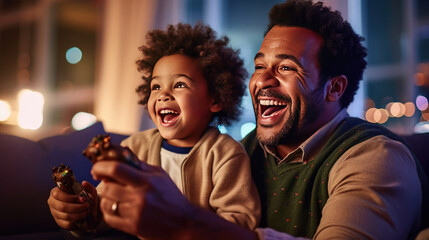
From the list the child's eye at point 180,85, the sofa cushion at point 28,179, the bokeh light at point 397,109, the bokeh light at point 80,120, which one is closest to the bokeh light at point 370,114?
the bokeh light at point 397,109

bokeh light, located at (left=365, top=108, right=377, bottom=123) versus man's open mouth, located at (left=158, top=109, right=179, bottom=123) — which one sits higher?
man's open mouth, located at (left=158, top=109, right=179, bottom=123)

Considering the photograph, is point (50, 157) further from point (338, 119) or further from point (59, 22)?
point (59, 22)

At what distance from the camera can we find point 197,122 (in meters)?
1.45

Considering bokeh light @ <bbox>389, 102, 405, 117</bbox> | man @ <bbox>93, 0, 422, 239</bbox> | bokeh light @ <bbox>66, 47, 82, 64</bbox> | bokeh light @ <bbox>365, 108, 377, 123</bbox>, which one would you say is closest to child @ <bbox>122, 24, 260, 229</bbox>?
man @ <bbox>93, 0, 422, 239</bbox>

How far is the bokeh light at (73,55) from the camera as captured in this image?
605 cm

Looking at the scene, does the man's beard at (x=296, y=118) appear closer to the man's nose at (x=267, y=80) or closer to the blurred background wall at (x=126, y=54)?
the man's nose at (x=267, y=80)

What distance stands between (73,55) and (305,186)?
5648 millimetres

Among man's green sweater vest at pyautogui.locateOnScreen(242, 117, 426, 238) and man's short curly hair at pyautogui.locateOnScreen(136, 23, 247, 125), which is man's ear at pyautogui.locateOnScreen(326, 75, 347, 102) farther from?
man's short curly hair at pyautogui.locateOnScreen(136, 23, 247, 125)

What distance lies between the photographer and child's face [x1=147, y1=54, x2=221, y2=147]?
1398 millimetres

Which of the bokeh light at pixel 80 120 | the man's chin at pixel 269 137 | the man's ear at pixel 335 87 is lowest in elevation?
the bokeh light at pixel 80 120

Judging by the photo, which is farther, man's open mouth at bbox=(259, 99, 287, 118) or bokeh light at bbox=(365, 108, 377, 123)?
bokeh light at bbox=(365, 108, 377, 123)

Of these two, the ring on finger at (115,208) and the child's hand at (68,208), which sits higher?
the ring on finger at (115,208)

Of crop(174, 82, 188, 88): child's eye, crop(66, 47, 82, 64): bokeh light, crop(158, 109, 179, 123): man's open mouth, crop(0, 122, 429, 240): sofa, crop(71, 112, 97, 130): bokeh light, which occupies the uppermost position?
crop(66, 47, 82, 64): bokeh light

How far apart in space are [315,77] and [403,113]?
186 centimetres
